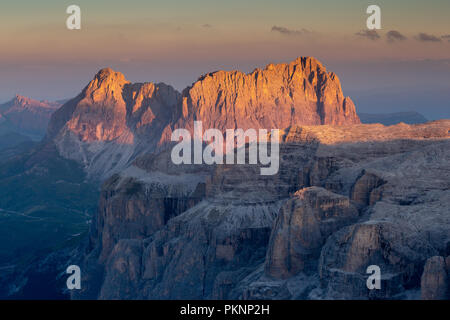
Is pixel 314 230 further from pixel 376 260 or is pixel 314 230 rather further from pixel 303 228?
pixel 376 260

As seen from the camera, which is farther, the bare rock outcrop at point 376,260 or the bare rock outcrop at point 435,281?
the bare rock outcrop at point 376,260

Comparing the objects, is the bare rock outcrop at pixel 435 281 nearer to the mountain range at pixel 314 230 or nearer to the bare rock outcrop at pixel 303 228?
the mountain range at pixel 314 230

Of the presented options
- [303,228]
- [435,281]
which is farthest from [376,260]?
[303,228]

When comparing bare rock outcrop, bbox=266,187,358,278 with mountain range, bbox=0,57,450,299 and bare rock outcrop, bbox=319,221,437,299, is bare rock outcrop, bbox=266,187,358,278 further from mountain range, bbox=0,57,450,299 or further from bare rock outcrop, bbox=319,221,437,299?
bare rock outcrop, bbox=319,221,437,299

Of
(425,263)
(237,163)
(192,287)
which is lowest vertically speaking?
(192,287)

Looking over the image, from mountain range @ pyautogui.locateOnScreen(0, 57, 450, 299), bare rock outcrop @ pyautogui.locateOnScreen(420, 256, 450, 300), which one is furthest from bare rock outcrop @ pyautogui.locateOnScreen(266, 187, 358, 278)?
bare rock outcrop @ pyautogui.locateOnScreen(420, 256, 450, 300)

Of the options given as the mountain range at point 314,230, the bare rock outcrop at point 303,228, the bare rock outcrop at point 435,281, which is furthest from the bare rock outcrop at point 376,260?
the bare rock outcrop at point 303,228

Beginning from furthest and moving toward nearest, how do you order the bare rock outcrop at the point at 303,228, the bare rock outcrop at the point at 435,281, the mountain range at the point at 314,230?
the bare rock outcrop at the point at 303,228, the mountain range at the point at 314,230, the bare rock outcrop at the point at 435,281

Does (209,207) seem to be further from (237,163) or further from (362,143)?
(362,143)
